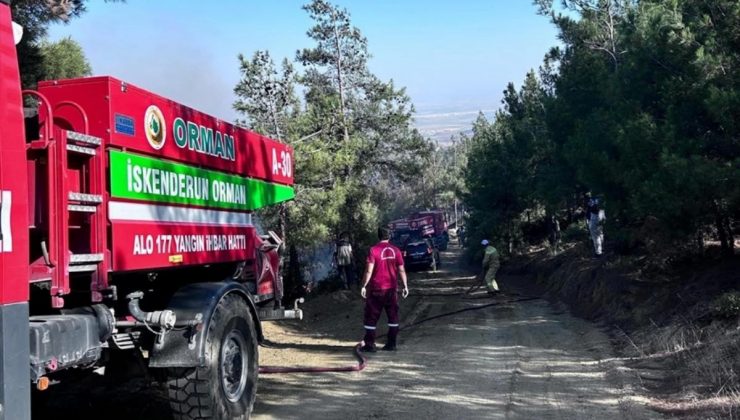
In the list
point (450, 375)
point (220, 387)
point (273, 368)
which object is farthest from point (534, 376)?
point (220, 387)

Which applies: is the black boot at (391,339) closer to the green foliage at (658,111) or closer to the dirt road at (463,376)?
the dirt road at (463,376)

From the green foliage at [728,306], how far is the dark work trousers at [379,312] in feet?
14.0

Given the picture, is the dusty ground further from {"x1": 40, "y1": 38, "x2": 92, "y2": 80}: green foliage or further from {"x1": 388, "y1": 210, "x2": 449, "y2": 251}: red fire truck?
{"x1": 388, "y1": 210, "x2": 449, "y2": 251}: red fire truck

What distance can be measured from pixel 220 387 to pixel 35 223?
2137 millimetres

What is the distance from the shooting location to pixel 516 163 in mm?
28625

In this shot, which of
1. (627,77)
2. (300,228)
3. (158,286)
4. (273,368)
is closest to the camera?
(158,286)

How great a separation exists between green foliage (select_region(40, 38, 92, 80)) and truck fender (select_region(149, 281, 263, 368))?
30.7ft

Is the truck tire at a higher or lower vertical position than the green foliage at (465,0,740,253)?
lower

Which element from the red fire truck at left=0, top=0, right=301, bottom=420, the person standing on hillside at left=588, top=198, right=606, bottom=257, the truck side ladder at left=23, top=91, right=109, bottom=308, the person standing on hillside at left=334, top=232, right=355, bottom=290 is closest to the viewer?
the red fire truck at left=0, top=0, right=301, bottom=420

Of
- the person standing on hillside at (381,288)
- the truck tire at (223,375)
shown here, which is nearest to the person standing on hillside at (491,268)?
the person standing on hillside at (381,288)

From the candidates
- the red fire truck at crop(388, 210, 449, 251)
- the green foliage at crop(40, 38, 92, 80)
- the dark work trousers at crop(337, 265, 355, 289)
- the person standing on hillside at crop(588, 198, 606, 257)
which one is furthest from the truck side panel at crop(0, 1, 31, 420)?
the red fire truck at crop(388, 210, 449, 251)

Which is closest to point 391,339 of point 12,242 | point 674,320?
point 674,320

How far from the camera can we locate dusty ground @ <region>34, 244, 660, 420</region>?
6.62 metres

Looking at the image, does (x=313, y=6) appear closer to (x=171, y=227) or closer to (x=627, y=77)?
(x=627, y=77)
